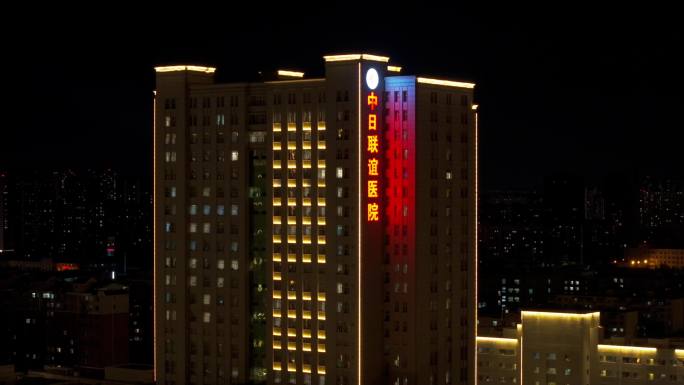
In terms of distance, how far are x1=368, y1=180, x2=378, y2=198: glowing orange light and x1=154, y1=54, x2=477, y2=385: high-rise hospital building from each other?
0.14 feet

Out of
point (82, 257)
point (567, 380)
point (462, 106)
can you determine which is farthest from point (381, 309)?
point (82, 257)

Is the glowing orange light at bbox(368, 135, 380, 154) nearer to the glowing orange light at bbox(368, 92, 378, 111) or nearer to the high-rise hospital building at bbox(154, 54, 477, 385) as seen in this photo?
the high-rise hospital building at bbox(154, 54, 477, 385)

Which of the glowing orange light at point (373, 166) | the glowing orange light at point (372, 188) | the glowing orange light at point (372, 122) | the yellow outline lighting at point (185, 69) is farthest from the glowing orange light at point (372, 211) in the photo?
the yellow outline lighting at point (185, 69)

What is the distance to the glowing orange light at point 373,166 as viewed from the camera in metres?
35.7

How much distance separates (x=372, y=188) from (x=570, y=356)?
43.4ft

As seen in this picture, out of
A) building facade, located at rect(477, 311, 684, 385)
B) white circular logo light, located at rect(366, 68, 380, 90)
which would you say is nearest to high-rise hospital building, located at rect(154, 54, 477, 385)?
white circular logo light, located at rect(366, 68, 380, 90)

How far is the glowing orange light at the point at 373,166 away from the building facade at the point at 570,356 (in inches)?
475

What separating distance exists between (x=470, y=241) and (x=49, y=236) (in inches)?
2991

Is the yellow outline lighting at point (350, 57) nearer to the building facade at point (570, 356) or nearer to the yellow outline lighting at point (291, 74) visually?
the yellow outline lighting at point (291, 74)

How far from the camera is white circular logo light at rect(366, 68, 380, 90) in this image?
35.6 m

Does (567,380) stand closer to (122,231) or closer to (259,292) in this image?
(259,292)

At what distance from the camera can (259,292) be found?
37969 mm

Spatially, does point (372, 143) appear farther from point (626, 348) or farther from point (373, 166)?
point (626, 348)

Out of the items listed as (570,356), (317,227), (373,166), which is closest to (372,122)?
(373,166)
